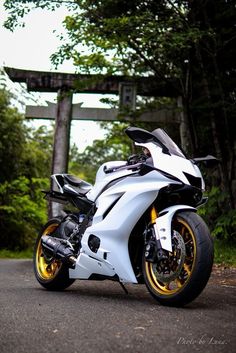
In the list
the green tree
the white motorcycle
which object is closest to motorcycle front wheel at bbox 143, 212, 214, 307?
the white motorcycle

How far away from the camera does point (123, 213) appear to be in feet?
14.7

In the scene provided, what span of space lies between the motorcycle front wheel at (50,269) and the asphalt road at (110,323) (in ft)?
0.99

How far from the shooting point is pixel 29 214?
74.6 feet

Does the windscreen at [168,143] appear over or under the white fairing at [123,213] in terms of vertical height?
over

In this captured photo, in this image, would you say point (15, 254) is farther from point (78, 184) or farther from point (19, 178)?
point (78, 184)

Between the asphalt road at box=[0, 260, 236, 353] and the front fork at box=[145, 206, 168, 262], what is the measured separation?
35 centimetres

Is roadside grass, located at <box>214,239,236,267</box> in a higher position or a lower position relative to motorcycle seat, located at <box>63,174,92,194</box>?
lower

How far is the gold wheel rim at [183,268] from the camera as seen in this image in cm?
394

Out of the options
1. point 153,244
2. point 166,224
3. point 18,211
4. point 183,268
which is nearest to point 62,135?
point 18,211

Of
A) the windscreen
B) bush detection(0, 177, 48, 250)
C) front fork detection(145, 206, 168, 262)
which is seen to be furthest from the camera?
bush detection(0, 177, 48, 250)

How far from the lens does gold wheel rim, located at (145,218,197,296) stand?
3940 millimetres

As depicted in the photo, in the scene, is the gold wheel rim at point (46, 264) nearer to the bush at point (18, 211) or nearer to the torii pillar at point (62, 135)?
the torii pillar at point (62, 135)

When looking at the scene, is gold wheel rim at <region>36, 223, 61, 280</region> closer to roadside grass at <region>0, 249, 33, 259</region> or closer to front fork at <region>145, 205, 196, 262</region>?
front fork at <region>145, 205, 196, 262</region>

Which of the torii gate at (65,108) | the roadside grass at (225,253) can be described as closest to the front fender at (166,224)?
the roadside grass at (225,253)
